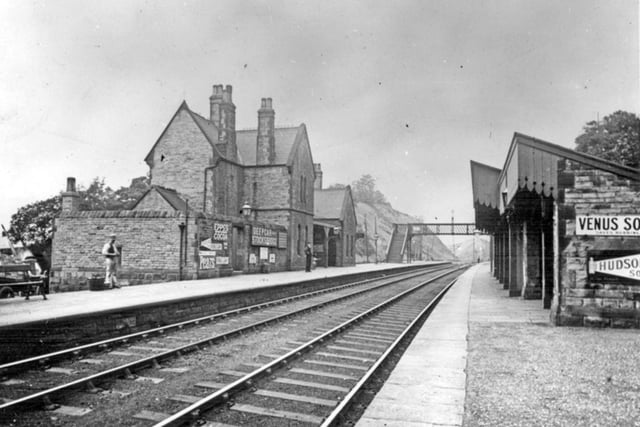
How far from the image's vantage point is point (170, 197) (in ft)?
96.1

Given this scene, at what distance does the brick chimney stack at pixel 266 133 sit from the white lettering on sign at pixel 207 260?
13.3 metres

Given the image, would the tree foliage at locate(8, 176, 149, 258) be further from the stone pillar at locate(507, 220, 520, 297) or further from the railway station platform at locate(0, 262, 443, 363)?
the stone pillar at locate(507, 220, 520, 297)

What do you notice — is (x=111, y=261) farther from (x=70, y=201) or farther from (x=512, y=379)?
(x=512, y=379)

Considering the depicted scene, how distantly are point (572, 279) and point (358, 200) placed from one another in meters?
126

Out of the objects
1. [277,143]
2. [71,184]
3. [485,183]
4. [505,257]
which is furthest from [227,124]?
[485,183]

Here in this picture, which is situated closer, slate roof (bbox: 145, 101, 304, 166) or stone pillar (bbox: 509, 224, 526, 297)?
stone pillar (bbox: 509, 224, 526, 297)

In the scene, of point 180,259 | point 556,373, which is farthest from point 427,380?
point 180,259

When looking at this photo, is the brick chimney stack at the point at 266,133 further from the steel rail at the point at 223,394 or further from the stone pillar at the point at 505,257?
the steel rail at the point at 223,394

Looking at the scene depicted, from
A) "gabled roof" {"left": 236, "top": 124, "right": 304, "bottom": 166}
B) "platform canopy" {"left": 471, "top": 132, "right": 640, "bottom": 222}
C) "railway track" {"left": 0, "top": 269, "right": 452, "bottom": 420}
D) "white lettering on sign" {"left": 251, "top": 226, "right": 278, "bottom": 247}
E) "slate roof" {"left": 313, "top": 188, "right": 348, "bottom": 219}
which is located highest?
"gabled roof" {"left": 236, "top": 124, "right": 304, "bottom": 166}

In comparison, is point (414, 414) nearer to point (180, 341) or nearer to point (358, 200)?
point (180, 341)

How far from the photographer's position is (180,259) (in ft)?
68.0

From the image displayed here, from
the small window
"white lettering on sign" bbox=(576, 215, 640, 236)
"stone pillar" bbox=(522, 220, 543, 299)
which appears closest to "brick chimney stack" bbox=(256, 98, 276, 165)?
the small window

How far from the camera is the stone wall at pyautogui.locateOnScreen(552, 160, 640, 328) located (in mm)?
9836

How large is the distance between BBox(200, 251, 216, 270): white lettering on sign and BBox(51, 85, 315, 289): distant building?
0.14 feet
